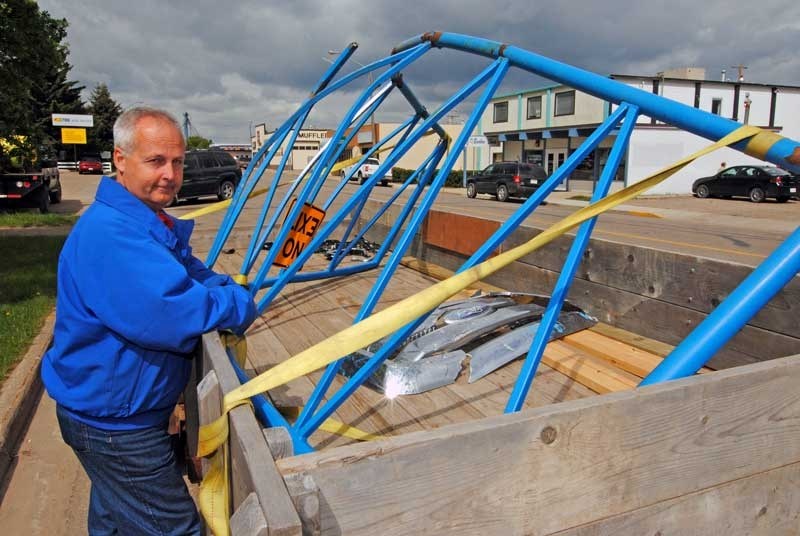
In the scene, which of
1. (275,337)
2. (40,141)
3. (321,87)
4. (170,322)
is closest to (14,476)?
(275,337)

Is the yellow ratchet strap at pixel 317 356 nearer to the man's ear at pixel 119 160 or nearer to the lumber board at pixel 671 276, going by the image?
the man's ear at pixel 119 160

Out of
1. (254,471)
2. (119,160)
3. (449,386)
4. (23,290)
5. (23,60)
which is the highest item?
(23,60)

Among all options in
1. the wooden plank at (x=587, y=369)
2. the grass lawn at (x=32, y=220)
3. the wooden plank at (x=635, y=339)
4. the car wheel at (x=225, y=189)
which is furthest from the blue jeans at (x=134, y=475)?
the car wheel at (x=225, y=189)

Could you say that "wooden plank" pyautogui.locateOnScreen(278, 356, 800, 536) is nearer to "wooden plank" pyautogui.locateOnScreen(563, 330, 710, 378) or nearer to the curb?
"wooden plank" pyautogui.locateOnScreen(563, 330, 710, 378)

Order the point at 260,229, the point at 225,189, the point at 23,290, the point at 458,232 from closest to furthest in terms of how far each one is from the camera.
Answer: the point at 260,229, the point at 458,232, the point at 23,290, the point at 225,189

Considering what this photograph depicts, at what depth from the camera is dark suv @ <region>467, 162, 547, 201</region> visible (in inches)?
945

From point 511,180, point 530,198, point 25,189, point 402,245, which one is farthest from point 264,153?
point 511,180

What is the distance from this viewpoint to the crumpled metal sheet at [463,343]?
3.08 m

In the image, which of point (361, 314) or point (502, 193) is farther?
point (502, 193)

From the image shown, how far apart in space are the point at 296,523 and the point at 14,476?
356 cm

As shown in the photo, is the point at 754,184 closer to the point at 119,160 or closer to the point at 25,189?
the point at 25,189

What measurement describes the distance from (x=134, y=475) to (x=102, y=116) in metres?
69.1

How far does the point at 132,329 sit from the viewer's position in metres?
1.64

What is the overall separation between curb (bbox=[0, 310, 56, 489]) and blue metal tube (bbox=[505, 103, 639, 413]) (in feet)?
10.5
